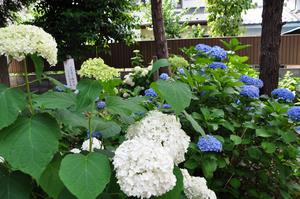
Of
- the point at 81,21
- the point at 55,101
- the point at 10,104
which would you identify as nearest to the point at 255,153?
the point at 55,101

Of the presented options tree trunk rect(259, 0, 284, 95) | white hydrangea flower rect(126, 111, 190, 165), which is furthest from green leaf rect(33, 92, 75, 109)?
tree trunk rect(259, 0, 284, 95)

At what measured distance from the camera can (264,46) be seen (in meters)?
2.93

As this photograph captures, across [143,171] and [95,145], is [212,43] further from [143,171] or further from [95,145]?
[143,171]

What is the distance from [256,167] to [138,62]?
181 inches

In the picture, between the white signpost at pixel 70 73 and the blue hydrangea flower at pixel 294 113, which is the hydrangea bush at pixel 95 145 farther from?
the white signpost at pixel 70 73

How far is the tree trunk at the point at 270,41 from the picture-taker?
283 centimetres

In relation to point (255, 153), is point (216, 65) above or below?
above

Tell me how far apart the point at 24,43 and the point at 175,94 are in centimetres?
40

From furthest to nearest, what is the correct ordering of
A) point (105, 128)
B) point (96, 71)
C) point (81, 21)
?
point (81, 21) < point (105, 128) < point (96, 71)

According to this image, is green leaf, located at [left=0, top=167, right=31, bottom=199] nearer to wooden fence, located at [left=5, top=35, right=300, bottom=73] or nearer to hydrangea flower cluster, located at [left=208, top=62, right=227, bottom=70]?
hydrangea flower cluster, located at [left=208, top=62, right=227, bottom=70]

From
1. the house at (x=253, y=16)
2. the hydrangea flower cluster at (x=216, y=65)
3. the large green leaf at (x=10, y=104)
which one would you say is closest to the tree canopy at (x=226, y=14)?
the house at (x=253, y=16)

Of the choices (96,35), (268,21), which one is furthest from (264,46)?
(96,35)

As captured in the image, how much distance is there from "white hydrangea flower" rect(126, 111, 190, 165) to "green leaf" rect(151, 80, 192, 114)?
107 millimetres

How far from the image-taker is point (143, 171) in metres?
0.75
